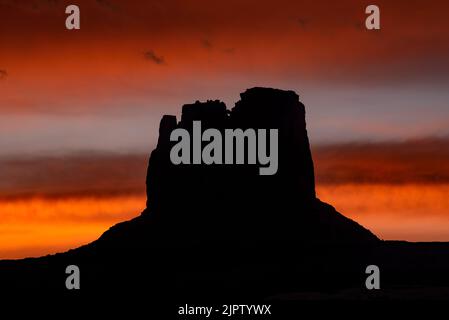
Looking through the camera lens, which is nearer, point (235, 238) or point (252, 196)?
point (235, 238)

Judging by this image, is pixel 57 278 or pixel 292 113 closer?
pixel 57 278

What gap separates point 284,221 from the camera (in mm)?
140625

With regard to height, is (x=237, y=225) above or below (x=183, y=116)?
below

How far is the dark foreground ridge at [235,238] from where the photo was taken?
125 m

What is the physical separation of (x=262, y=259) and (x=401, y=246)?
16.5 m

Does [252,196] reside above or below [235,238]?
above

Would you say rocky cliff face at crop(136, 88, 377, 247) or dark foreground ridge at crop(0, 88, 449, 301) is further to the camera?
rocky cliff face at crop(136, 88, 377, 247)

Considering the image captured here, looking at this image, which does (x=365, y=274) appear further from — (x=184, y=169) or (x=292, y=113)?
(x=184, y=169)

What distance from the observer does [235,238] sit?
138000 mm

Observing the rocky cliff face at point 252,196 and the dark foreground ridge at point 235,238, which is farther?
the rocky cliff face at point 252,196

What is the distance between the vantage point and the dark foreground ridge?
12512 cm
